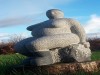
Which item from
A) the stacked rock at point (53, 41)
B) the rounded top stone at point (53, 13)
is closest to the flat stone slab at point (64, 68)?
the stacked rock at point (53, 41)

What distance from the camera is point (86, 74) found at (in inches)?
253

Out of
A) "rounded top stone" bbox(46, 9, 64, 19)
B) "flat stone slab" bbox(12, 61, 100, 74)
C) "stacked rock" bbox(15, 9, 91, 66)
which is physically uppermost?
"rounded top stone" bbox(46, 9, 64, 19)

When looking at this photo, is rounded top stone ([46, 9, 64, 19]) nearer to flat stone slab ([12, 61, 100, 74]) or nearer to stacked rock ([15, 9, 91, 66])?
stacked rock ([15, 9, 91, 66])

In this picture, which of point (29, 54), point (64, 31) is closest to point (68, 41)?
point (64, 31)

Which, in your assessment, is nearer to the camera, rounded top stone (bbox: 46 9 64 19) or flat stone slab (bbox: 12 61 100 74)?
flat stone slab (bbox: 12 61 100 74)

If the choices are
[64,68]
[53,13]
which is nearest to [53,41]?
[64,68]

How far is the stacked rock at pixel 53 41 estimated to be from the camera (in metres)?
6.84

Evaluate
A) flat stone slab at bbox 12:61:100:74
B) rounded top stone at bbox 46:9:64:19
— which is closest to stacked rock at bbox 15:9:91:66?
rounded top stone at bbox 46:9:64:19

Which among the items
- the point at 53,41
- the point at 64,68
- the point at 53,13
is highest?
the point at 53,13

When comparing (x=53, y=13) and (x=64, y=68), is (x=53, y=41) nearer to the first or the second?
(x=64, y=68)

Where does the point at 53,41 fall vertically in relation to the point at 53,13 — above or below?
below

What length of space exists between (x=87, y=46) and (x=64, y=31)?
0.55 meters

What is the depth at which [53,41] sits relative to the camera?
691 cm

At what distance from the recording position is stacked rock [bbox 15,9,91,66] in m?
6.84
